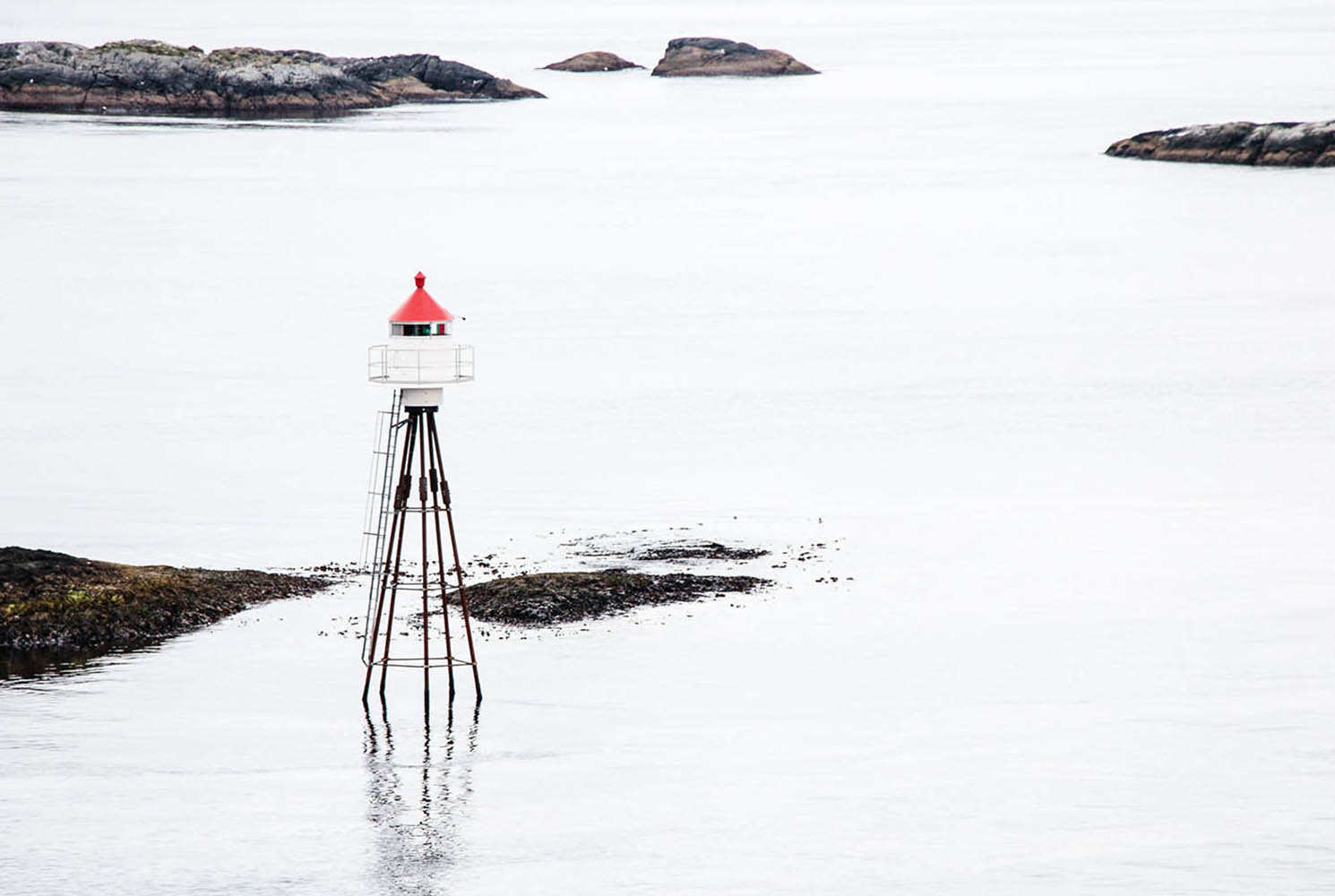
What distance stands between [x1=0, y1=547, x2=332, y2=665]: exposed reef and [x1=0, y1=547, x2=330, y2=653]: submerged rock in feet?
0.07

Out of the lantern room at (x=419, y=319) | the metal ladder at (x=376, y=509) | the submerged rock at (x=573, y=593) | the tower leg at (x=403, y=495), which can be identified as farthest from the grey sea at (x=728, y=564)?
the lantern room at (x=419, y=319)

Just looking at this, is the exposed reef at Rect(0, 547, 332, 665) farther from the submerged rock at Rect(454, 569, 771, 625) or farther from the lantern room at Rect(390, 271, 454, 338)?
the lantern room at Rect(390, 271, 454, 338)

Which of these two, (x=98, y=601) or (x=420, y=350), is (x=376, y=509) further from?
(x=420, y=350)

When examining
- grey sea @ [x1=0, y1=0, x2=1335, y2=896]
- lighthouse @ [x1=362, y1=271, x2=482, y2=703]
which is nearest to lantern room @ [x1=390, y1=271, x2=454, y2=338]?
lighthouse @ [x1=362, y1=271, x2=482, y2=703]

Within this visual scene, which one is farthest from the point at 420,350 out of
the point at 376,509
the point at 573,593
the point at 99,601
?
the point at 376,509

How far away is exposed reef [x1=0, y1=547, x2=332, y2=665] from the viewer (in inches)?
1751

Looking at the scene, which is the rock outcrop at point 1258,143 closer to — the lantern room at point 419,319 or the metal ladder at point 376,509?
the metal ladder at point 376,509

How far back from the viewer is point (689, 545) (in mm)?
54906

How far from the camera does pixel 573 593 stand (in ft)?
157

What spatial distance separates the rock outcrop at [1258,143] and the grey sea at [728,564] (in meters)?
29.7

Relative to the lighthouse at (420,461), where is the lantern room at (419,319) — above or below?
above

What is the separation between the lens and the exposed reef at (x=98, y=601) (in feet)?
146

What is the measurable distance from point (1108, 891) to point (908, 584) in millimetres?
19690

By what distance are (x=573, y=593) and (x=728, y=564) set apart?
6265 millimetres
